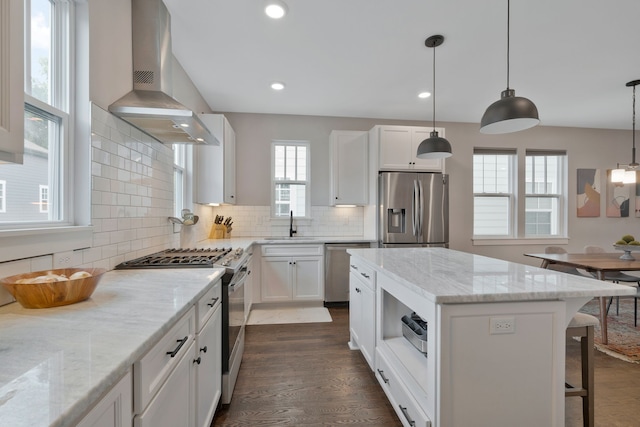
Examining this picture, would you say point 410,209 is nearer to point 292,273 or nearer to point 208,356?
point 292,273

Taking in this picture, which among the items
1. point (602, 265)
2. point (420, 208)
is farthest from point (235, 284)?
point (602, 265)

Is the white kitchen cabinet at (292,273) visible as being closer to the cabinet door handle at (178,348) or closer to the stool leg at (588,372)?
the cabinet door handle at (178,348)

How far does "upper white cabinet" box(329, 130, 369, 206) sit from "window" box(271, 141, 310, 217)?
49 cm

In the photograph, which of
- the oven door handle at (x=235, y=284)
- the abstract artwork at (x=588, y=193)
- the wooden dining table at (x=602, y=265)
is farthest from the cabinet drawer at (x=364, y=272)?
the abstract artwork at (x=588, y=193)

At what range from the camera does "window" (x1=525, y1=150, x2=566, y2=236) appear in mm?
4574

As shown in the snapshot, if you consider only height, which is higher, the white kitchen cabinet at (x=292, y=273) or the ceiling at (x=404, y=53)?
the ceiling at (x=404, y=53)

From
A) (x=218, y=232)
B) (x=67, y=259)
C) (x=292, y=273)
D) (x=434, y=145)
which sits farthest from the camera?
(x=218, y=232)

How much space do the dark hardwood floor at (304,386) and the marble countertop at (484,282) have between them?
0.92 meters

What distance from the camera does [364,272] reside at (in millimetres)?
2148

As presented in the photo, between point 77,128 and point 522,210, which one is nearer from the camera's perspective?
point 77,128

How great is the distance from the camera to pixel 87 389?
0.55 m

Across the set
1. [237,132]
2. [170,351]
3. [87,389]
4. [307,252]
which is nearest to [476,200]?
[307,252]

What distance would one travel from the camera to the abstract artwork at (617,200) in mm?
4610

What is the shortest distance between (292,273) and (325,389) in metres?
1.73
